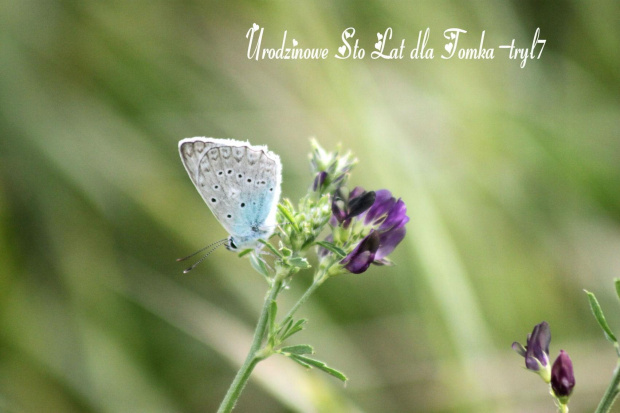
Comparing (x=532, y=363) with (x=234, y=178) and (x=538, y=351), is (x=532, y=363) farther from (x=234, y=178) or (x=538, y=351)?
(x=234, y=178)

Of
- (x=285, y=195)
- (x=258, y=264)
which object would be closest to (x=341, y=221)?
(x=258, y=264)

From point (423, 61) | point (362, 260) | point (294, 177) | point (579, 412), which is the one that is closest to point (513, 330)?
point (579, 412)

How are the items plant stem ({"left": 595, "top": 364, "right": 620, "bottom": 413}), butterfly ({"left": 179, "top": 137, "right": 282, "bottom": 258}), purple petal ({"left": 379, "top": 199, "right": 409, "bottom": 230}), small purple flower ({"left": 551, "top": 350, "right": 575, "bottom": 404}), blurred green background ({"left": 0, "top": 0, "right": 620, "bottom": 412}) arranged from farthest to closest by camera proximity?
blurred green background ({"left": 0, "top": 0, "right": 620, "bottom": 412}) < butterfly ({"left": 179, "top": 137, "right": 282, "bottom": 258}) < purple petal ({"left": 379, "top": 199, "right": 409, "bottom": 230}) < small purple flower ({"left": 551, "top": 350, "right": 575, "bottom": 404}) < plant stem ({"left": 595, "top": 364, "right": 620, "bottom": 413})

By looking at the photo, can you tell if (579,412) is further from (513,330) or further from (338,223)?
(338,223)

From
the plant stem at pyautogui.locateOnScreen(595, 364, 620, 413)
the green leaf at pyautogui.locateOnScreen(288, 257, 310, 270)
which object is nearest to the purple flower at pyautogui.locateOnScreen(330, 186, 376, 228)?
the green leaf at pyautogui.locateOnScreen(288, 257, 310, 270)

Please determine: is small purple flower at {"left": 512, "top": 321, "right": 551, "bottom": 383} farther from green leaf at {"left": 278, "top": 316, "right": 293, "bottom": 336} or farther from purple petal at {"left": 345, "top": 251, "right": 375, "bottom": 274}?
green leaf at {"left": 278, "top": 316, "right": 293, "bottom": 336}
